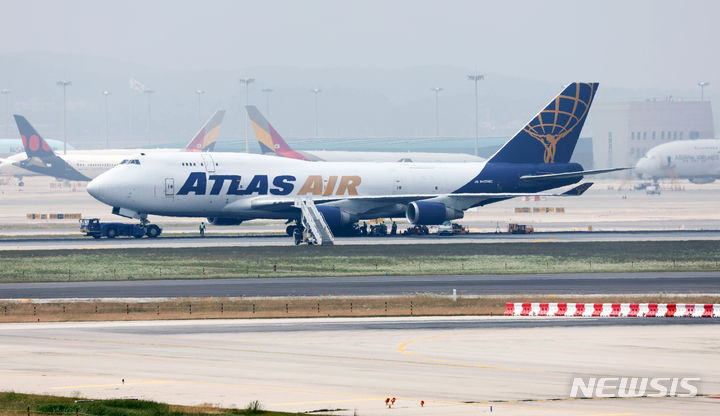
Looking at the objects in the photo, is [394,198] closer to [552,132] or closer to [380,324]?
[552,132]

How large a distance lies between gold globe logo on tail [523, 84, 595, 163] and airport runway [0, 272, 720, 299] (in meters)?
30.5

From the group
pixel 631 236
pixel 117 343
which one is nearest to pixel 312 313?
pixel 117 343

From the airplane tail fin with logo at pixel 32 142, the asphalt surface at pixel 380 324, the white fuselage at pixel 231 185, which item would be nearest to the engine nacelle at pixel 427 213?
the white fuselage at pixel 231 185

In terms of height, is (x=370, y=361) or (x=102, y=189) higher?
(x=102, y=189)

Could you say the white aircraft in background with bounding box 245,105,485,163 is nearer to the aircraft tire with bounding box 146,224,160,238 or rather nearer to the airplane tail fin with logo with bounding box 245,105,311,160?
the airplane tail fin with logo with bounding box 245,105,311,160

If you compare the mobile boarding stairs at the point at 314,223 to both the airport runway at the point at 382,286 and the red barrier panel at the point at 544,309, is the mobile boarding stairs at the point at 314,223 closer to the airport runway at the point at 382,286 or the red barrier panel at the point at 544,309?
the airport runway at the point at 382,286

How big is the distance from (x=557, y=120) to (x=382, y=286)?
127ft

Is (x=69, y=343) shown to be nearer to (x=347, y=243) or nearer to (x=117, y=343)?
(x=117, y=343)

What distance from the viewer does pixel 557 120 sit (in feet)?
281

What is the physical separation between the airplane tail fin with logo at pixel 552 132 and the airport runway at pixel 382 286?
30532mm

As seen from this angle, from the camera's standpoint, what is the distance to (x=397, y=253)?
66.8m

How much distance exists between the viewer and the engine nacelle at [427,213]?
79188 millimetres

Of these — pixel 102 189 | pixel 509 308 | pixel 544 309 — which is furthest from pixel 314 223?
pixel 544 309

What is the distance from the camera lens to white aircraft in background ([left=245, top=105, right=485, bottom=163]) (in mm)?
128250
